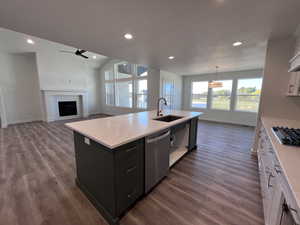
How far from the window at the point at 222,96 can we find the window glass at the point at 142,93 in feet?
11.2

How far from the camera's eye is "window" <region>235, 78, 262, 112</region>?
528cm

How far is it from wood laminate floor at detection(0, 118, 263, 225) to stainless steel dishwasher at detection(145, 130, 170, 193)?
0.57 ft

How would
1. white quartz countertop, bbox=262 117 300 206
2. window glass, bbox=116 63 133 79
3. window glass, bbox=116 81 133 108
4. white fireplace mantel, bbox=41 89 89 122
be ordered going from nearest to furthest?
white quartz countertop, bbox=262 117 300 206 < white fireplace mantel, bbox=41 89 89 122 < window glass, bbox=116 63 133 79 < window glass, bbox=116 81 133 108

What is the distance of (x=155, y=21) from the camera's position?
200 cm

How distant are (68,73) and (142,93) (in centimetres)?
400

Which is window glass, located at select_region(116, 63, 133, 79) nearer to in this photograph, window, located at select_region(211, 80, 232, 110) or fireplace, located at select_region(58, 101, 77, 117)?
fireplace, located at select_region(58, 101, 77, 117)

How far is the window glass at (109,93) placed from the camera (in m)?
8.00

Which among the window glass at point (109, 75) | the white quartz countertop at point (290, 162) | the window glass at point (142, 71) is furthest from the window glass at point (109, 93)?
the white quartz countertop at point (290, 162)

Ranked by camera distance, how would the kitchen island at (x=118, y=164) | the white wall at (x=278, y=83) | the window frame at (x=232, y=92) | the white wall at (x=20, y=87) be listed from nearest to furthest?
1. the kitchen island at (x=118, y=164)
2. the white wall at (x=278, y=83)
3. the white wall at (x=20, y=87)
4. the window frame at (x=232, y=92)

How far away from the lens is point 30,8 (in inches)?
66.4

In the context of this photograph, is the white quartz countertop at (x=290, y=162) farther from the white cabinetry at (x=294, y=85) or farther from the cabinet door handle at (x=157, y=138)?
the white cabinetry at (x=294, y=85)

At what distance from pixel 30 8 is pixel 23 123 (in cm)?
590

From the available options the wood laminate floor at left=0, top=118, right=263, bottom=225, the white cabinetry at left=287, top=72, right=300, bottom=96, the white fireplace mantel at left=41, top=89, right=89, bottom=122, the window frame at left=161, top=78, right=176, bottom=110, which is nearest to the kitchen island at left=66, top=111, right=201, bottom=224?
the wood laminate floor at left=0, top=118, right=263, bottom=225

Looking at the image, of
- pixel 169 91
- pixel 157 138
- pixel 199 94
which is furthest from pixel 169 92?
pixel 157 138
